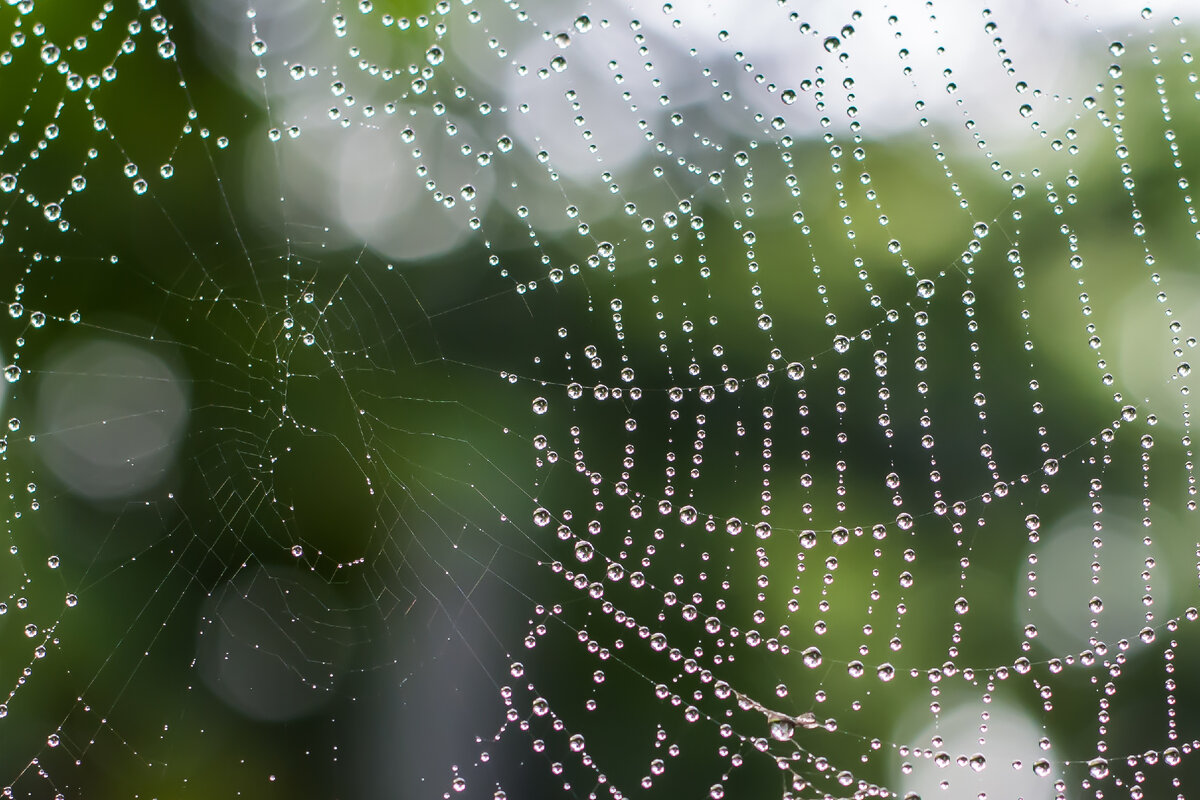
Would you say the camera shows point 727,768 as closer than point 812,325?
No

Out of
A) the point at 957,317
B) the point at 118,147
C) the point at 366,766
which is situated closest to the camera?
the point at 366,766

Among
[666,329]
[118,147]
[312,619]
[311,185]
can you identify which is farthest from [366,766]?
[118,147]

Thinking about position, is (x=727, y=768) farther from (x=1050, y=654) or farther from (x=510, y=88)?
(x=510, y=88)

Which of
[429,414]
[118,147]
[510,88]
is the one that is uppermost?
[510,88]

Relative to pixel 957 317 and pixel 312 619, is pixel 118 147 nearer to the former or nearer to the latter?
pixel 312 619

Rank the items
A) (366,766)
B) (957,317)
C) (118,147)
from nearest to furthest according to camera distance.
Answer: (366,766), (118,147), (957,317)

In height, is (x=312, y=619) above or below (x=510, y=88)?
below

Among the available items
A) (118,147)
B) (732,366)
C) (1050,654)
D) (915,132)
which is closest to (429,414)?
(732,366)
